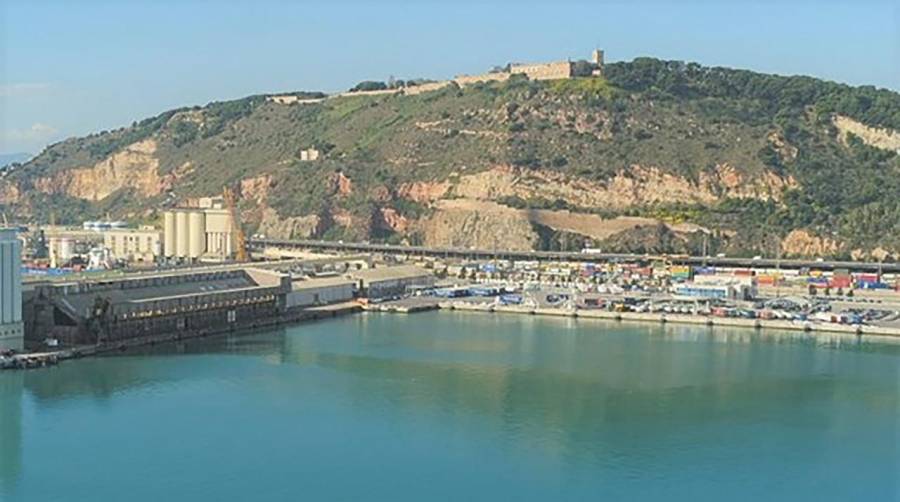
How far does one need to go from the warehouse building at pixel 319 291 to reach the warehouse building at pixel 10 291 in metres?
6.74

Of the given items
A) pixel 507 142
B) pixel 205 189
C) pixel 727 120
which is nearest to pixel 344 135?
pixel 205 189

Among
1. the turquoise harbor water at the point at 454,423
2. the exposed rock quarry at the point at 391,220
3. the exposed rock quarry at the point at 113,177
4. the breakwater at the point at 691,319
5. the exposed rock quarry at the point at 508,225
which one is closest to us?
the turquoise harbor water at the point at 454,423

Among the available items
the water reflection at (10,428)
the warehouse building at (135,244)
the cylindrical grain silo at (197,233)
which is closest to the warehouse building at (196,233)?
the cylindrical grain silo at (197,233)

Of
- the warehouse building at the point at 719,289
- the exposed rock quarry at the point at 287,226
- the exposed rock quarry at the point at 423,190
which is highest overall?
the exposed rock quarry at the point at 423,190

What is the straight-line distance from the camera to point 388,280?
25.6 m

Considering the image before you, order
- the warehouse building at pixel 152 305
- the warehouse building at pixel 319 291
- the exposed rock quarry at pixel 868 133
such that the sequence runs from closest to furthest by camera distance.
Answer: the warehouse building at pixel 152 305
the warehouse building at pixel 319 291
the exposed rock quarry at pixel 868 133

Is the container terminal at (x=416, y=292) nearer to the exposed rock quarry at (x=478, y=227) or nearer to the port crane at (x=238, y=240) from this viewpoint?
the port crane at (x=238, y=240)

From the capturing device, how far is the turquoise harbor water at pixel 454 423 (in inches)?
418

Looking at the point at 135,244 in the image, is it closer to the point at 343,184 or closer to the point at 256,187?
the point at 343,184

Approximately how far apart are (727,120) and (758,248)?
254 inches

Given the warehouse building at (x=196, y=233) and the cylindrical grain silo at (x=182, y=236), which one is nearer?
the warehouse building at (x=196, y=233)

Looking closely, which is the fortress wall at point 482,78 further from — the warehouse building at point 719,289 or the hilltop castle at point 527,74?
the warehouse building at point 719,289

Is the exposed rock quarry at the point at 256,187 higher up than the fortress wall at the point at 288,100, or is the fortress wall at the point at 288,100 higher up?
the fortress wall at the point at 288,100

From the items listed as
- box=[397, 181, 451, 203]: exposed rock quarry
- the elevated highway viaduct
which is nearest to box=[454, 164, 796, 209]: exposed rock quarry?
box=[397, 181, 451, 203]: exposed rock quarry
